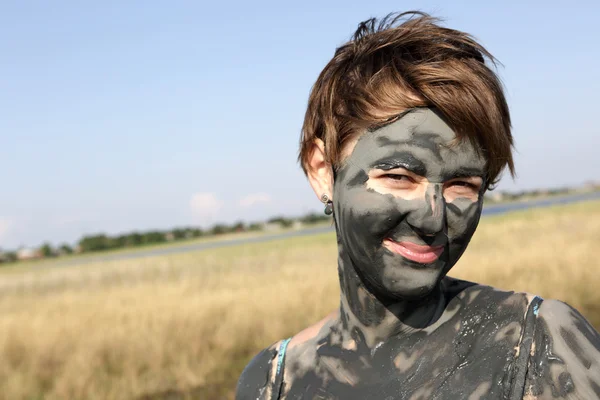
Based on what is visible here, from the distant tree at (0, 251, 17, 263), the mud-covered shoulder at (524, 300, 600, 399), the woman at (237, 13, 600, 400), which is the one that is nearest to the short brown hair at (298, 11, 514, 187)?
the woman at (237, 13, 600, 400)

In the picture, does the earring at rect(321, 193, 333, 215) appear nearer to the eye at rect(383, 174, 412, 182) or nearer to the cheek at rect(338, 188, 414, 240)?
the cheek at rect(338, 188, 414, 240)

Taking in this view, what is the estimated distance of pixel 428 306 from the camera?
1884mm

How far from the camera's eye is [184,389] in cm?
700

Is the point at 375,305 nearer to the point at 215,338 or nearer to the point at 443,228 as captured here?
the point at 443,228

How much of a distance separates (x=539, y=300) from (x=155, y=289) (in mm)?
11832

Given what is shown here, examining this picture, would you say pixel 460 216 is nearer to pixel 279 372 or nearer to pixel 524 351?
pixel 524 351

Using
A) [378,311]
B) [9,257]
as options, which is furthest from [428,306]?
[9,257]

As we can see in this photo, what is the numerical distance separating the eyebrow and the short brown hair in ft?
0.36

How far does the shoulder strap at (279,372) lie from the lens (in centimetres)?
200

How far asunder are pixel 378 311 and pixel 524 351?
0.44 meters

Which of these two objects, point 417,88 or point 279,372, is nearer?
point 417,88

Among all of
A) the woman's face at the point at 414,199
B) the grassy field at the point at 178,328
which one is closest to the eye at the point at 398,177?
the woman's face at the point at 414,199

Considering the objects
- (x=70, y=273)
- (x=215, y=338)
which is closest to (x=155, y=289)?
(x=215, y=338)

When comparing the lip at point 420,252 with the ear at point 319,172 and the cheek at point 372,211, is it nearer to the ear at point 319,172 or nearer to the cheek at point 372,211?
the cheek at point 372,211
